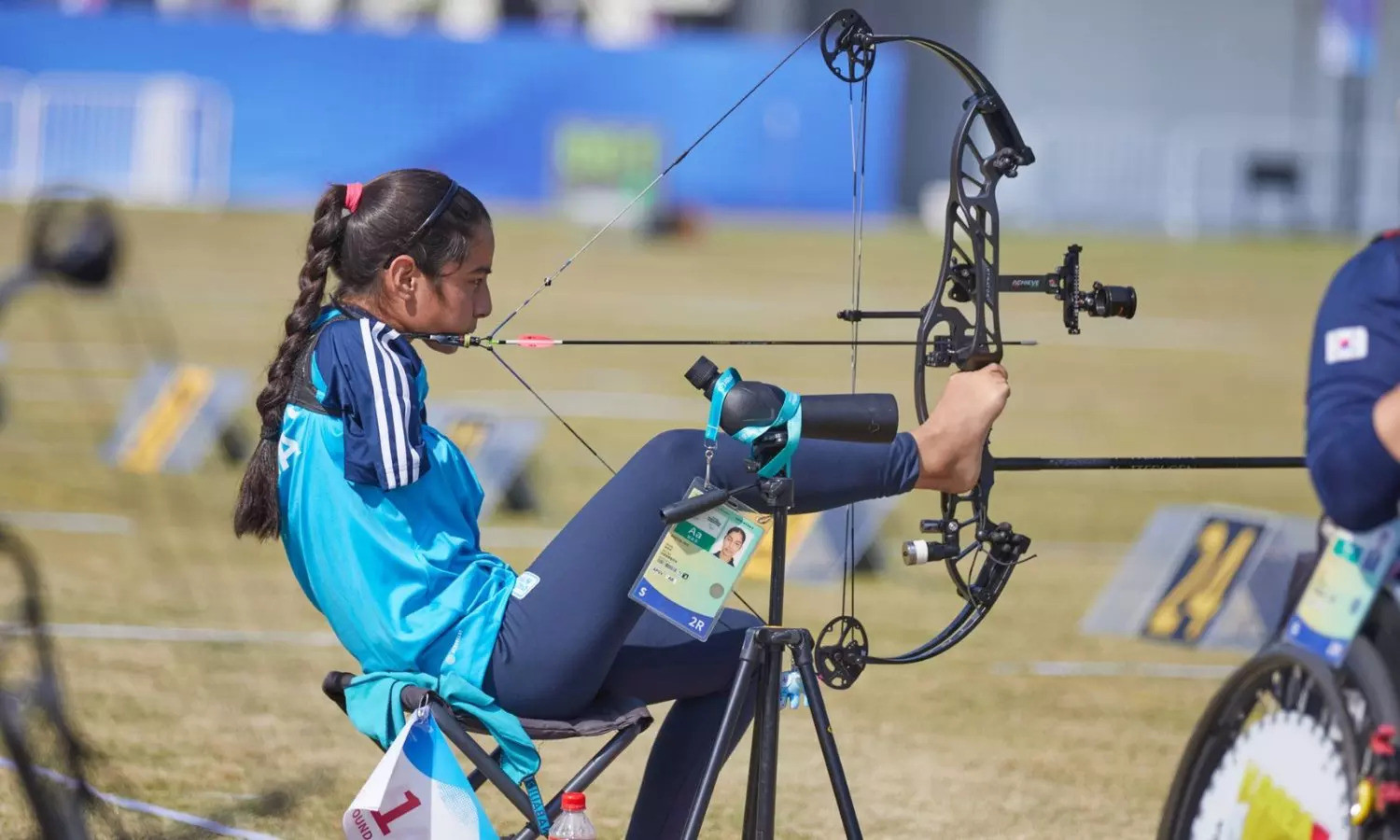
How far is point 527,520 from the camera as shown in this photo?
955cm

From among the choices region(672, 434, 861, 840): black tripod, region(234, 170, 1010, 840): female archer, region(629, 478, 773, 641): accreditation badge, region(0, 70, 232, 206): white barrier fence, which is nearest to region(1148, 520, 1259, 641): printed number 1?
region(234, 170, 1010, 840): female archer

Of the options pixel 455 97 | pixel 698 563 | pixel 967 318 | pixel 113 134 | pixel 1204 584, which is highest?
pixel 967 318

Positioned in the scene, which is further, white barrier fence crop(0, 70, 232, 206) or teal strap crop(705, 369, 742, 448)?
white barrier fence crop(0, 70, 232, 206)

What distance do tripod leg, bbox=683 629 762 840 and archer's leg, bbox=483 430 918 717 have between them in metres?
0.22

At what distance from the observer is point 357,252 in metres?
3.87

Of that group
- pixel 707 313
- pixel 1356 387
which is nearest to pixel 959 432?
pixel 1356 387

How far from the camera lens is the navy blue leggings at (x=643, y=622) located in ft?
11.5

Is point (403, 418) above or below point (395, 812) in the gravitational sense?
above

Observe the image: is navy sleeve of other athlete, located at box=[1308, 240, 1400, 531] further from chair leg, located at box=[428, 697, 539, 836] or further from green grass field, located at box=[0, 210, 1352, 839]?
green grass field, located at box=[0, 210, 1352, 839]

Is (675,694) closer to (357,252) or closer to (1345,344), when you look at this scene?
(357,252)

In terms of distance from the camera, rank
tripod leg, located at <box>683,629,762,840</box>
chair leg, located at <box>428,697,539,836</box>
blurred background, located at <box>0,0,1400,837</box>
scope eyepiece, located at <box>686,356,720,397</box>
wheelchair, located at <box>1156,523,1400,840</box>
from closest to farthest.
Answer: wheelchair, located at <box>1156,523,1400,840</box>
scope eyepiece, located at <box>686,356,720,397</box>
tripod leg, located at <box>683,629,762,840</box>
chair leg, located at <box>428,697,539,836</box>
blurred background, located at <box>0,0,1400,837</box>

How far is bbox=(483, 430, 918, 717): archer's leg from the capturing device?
3494 millimetres

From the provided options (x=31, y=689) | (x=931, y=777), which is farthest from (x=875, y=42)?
(x=931, y=777)

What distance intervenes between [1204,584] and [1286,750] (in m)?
3.97
